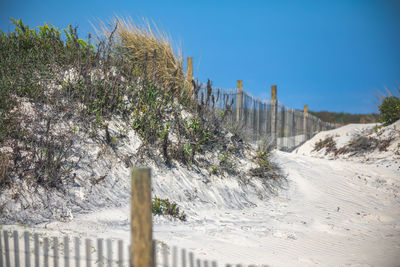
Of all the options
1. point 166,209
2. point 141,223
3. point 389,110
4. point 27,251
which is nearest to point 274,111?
point 389,110

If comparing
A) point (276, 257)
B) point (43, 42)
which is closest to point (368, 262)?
point (276, 257)

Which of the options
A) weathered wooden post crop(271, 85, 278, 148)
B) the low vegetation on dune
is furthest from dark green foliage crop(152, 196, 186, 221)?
weathered wooden post crop(271, 85, 278, 148)

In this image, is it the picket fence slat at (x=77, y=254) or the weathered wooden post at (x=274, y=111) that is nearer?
the picket fence slat at (x=77, y=254)

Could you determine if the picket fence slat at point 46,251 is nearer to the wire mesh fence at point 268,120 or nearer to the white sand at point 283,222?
the white sand at point 283,222

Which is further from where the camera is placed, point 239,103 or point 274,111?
point 274,111

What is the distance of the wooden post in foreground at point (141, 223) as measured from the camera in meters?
2.00

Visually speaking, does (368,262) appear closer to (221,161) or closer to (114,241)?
(114,241)

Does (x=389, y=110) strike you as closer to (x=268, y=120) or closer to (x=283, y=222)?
(x=268, y=120)

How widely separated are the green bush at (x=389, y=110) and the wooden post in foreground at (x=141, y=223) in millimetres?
12988

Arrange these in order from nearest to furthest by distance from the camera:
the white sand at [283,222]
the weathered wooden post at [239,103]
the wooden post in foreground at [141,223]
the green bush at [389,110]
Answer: the wooden post in foreground at [141,223] → the white sand at [283,222] → the weathered wooden post at [239,103] → the green bush at [389,110]

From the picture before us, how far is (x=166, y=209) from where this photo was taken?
4770 millimetres

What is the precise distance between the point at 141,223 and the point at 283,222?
11.5ft

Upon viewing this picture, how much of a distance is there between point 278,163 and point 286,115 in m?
6.50

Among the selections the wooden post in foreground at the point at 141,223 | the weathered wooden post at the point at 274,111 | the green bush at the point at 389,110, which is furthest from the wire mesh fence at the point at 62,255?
the green bush at the point at 389,110
